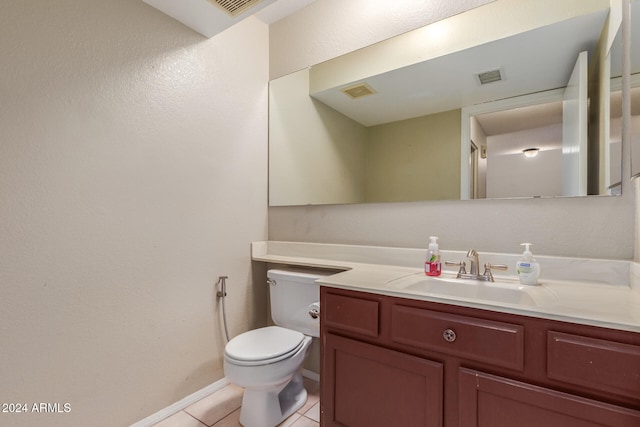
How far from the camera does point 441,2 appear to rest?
5.00 feet

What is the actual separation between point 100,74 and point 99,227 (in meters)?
0.69

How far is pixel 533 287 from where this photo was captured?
1.16m

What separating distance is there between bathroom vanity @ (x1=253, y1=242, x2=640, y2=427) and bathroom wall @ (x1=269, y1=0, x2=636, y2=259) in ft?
0.30

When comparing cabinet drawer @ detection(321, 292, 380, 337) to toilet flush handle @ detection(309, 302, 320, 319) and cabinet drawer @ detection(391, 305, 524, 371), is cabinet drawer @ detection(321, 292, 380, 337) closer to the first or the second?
cabinet drawer @ detection(391, 305, 524, 371)

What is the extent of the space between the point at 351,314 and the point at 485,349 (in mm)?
476

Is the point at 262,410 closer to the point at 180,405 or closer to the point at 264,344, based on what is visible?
the point at 264,344

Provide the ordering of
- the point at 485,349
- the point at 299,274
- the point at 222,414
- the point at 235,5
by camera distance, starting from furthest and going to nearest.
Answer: the point at 299,274
the point at 222,414
the point at 235,5
the point at 485,349

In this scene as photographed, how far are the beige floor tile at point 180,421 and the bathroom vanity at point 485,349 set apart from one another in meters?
0.75

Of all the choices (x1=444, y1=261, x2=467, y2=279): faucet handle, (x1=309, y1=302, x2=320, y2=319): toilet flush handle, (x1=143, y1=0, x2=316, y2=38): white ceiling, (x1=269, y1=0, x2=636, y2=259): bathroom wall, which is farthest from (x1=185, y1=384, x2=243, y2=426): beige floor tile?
(x1=143, y1=0, x2=316, y2=38): white ceiling

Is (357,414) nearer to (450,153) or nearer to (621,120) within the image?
(450,153)

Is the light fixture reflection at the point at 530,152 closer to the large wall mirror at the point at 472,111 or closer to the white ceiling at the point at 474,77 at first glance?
the large wall mirror at the point at 472,111

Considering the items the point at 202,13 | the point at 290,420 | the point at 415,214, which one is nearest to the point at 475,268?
the point at 415,214

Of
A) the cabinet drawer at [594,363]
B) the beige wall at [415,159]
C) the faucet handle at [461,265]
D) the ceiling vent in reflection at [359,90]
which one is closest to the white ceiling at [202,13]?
the ceiling vent in reflection at [359,90]

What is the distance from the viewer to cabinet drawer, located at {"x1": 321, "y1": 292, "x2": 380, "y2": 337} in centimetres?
114
